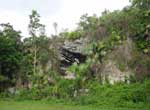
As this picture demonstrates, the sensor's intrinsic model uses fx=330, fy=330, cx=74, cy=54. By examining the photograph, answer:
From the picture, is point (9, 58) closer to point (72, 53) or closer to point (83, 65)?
point (72, 53)

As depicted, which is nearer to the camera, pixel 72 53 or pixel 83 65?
pixel 83 65

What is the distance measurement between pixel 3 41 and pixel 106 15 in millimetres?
6966

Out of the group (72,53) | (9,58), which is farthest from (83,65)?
(9,58)

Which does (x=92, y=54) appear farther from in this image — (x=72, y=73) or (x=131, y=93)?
(x=131, y=93)

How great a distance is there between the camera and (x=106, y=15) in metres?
21.4

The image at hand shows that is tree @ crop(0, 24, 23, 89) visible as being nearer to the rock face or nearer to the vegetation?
the vegetation

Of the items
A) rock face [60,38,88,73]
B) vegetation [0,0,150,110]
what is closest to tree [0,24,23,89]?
vegetation [0,0,150,110]

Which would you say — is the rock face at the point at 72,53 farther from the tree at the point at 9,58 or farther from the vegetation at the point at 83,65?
the tree at the point at 9,58

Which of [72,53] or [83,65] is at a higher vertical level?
[72,53]

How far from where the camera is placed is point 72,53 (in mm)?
21719

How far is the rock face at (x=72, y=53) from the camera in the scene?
21.4 meters

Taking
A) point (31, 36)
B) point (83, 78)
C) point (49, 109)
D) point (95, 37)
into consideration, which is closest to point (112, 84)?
point (83, 78)

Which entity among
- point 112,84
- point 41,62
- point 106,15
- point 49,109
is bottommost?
point 49,109

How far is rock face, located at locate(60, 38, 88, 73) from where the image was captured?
21.4 m
